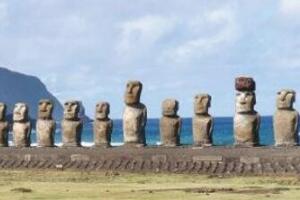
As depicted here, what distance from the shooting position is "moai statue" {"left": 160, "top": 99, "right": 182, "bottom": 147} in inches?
1109

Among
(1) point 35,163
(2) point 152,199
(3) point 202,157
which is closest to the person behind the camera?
(2) point 152,199

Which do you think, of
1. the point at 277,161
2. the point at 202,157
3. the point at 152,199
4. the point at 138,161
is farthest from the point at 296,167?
the point at 152,199

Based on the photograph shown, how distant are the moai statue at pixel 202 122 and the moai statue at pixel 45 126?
15.4ft

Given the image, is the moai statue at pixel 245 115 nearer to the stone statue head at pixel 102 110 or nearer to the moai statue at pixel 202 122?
the moai statue at pixel 202 122

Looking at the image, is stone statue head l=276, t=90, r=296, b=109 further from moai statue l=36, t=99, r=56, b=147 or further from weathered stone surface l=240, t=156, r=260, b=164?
moai statue l=36, t=99, r=56, b=147

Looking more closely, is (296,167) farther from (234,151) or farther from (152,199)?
(152,199)

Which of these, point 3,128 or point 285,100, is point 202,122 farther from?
point 3,128

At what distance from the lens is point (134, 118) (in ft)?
94.0

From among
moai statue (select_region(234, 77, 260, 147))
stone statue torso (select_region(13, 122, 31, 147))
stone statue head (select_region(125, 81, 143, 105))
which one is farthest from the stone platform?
stone statue head (select_region(125, 81, 143, 105))

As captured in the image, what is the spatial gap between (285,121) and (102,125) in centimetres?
557

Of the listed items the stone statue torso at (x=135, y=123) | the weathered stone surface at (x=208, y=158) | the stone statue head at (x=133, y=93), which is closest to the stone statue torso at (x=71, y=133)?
the stone statue torso at (x=135, y=123)

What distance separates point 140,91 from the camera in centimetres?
2894

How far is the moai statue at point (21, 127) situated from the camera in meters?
30.4

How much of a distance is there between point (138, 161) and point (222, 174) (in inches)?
116
